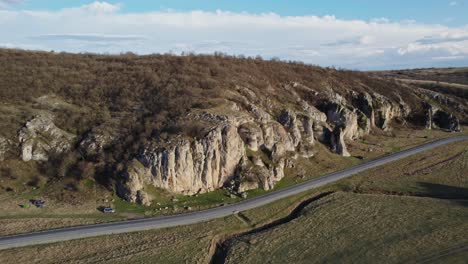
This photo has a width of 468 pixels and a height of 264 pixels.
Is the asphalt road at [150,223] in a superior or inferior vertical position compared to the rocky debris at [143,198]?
inferior

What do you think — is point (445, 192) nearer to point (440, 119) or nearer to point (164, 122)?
point (164, 122)

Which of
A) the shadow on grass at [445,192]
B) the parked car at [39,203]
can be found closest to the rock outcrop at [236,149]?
the parked car at [39,203]

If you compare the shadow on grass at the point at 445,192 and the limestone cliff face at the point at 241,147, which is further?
the limestone cliff face at the point at 241,147

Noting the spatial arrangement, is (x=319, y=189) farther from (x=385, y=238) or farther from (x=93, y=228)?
(x=93, y=228)

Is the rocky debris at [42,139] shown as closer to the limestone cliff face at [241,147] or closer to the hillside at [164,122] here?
the hillside at [164,122]

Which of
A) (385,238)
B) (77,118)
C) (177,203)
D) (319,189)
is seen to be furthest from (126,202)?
(385,238)

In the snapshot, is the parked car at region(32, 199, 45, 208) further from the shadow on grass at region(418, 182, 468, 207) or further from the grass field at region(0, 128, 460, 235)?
the shadow on grass at region(418, 182, 468, 207)
